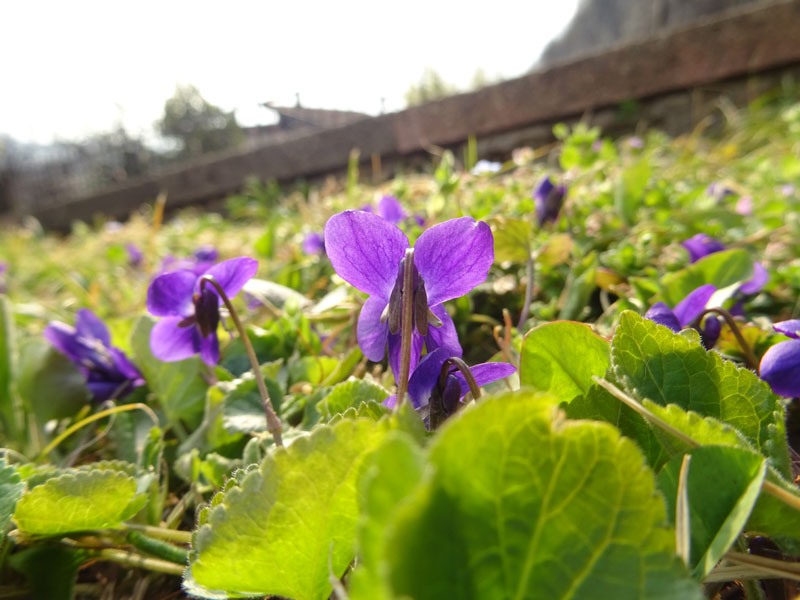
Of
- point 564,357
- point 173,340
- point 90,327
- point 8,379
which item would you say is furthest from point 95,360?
point 564,357

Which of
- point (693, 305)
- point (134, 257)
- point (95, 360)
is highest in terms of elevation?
point (693, 305)

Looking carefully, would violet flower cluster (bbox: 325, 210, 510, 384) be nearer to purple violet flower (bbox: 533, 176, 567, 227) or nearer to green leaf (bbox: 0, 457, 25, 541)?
green leaf (bbox: 0, 457, 25, 541)

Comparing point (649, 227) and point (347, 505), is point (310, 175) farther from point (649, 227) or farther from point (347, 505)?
point (347, 505)

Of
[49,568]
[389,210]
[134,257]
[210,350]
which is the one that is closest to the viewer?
[49,568]

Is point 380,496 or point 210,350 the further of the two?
point 210,350

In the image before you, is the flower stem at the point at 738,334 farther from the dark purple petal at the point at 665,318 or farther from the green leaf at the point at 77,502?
the green leaf at the point at 77,502

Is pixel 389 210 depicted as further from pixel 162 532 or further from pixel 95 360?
pixel 162 532

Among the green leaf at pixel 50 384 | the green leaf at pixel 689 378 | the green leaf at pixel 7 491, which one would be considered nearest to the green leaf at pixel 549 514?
the green leaf at pixel 689 378
